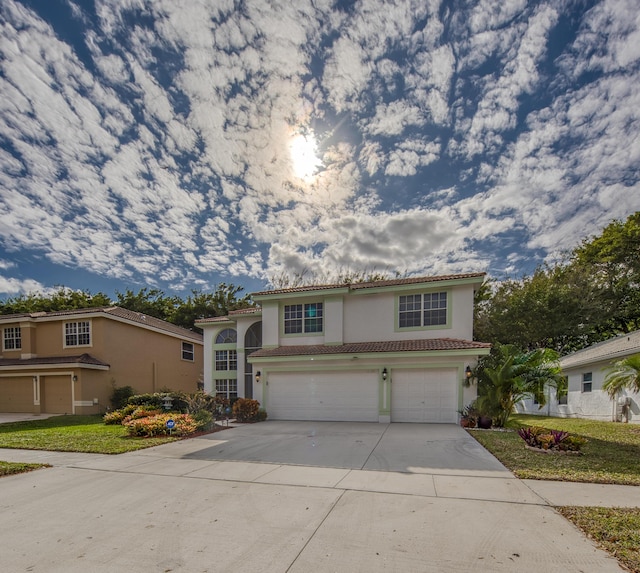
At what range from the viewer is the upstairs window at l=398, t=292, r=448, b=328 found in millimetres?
14742

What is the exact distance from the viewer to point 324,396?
14.8 m

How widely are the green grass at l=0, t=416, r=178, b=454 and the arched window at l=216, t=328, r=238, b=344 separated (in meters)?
6.83

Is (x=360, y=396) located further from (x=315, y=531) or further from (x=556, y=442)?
(x=315, y=531)

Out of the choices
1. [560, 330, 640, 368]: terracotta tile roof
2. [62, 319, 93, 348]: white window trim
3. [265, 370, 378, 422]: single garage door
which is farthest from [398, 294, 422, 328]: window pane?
[62, 319, 93, 348]: white window trim

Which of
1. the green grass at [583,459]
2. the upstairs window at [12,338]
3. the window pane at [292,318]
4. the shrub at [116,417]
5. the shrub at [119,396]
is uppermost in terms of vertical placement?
the window pane at [292,318]

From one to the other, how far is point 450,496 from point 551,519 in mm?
1261

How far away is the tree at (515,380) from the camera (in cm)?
1195

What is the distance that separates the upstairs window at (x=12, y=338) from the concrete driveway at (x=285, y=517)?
16993 mm

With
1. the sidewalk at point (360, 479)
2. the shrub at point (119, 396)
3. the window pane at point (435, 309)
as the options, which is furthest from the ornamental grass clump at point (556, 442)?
the shrub at point (119, 396)

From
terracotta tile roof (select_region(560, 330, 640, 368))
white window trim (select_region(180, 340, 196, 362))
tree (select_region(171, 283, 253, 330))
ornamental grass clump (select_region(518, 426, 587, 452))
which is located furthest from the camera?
tree (select_region(171, 283, 253, 330))

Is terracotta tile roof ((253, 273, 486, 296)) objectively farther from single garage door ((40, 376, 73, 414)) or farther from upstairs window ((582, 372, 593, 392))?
single garage door ((40, 376, 73, 414))

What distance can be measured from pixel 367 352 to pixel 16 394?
63.6 ft

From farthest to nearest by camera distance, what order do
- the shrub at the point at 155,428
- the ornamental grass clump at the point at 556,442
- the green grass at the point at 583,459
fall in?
the shrub at the point at 155,428 → the ornamental grass clump at the point at 556,442 → the green grass at the point at 583,459

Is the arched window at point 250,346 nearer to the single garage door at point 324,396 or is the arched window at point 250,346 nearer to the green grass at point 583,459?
the single garage door at point 324,396
